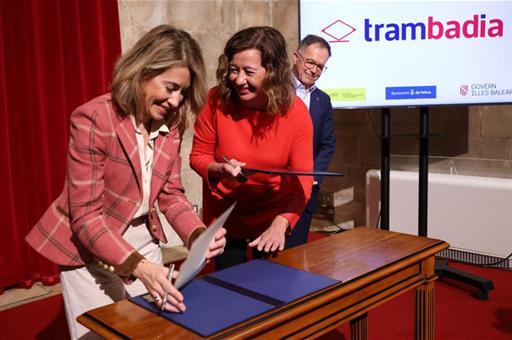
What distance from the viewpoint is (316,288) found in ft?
4.58

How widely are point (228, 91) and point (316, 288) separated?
77cm

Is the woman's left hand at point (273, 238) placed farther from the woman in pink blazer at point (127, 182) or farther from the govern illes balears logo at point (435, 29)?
the govern illes balears logo at point (435, 29)

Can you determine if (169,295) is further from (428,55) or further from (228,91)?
(428,55)

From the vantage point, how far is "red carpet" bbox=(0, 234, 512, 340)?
259cm

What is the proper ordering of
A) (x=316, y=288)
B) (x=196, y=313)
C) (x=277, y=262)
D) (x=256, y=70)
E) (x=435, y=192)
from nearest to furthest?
1. (x=196, y=313)
2. (x=316, y=288)
3. (x=277, y=262)
4. (x=256, y=70)
5. (x=435, y=192)

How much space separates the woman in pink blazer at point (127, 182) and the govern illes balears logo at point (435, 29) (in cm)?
190

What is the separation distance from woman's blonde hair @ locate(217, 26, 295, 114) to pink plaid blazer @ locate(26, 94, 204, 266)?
1.18ft

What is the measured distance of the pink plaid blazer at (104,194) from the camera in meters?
1.35

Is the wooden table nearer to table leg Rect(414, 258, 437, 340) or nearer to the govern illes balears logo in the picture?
table leg Rect(414, 258, 437, 340)

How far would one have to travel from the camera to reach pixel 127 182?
146cm

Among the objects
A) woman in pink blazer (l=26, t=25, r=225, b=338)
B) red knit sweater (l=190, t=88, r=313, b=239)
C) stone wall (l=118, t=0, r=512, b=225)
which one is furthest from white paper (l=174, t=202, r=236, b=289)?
stone wall (l=118, t=0, r=512, b=225)

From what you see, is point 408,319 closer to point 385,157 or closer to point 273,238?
point 385,157

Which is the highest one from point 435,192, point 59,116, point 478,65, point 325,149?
point 478,65

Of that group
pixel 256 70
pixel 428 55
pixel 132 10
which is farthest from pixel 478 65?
pixel 132 10
